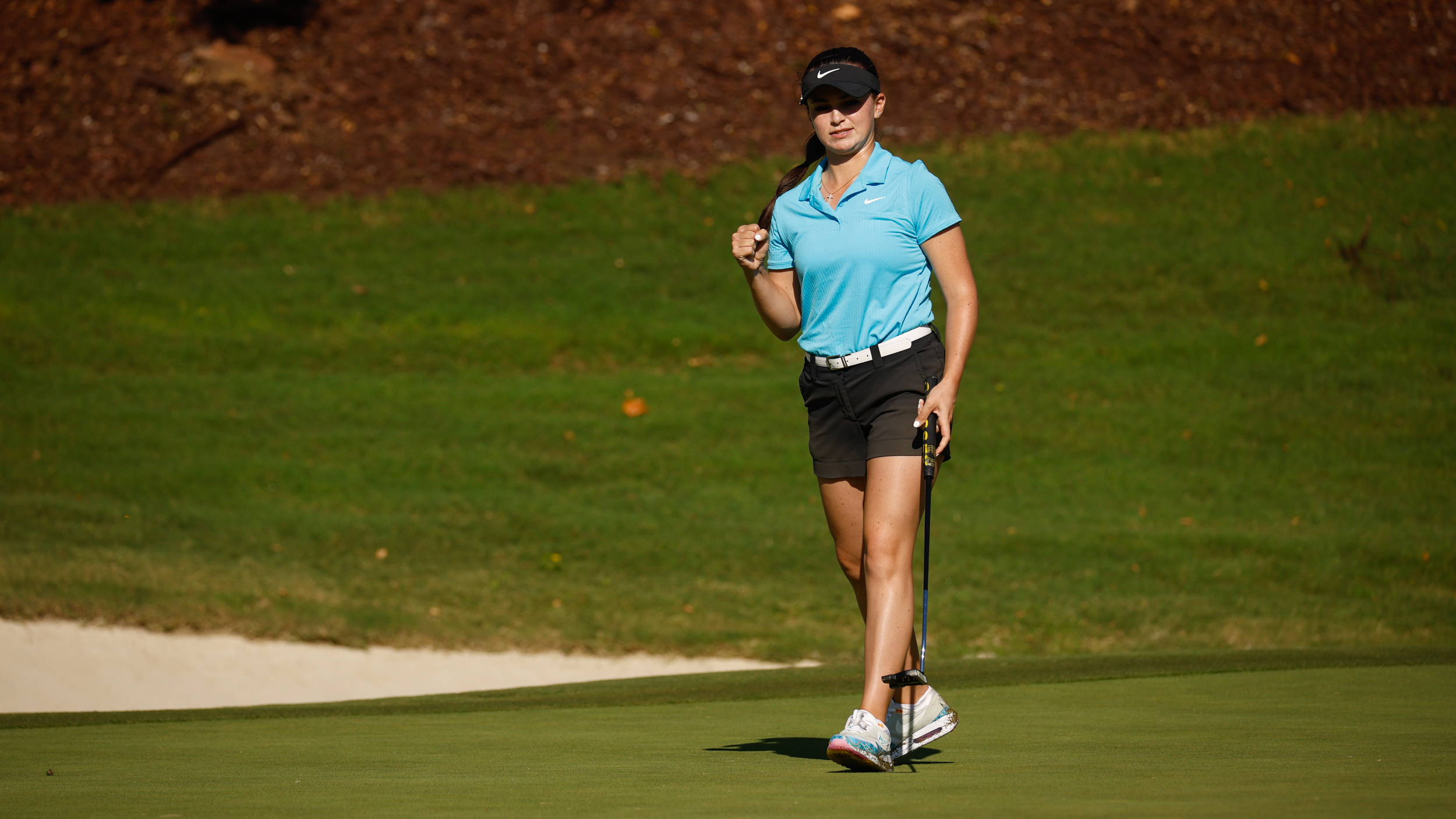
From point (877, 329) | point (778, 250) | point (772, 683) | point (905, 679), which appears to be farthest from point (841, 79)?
point (772, 683)

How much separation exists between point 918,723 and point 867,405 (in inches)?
36.2

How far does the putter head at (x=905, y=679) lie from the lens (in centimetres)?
366

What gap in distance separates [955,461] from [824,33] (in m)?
6.25

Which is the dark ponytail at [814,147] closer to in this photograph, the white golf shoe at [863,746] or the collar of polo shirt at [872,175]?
the collar of polo shirt at [872,175]

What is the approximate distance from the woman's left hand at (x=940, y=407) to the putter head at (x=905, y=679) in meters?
0.65

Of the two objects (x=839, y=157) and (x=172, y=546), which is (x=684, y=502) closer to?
(x=172, y=546)

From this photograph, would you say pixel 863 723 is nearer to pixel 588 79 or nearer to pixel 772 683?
pixel 772 683

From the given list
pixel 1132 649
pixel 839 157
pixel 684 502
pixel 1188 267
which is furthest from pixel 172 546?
pixel 1188 267

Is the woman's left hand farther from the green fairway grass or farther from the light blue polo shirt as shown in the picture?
the green fairway grass

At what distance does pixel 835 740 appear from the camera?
357 centimetres

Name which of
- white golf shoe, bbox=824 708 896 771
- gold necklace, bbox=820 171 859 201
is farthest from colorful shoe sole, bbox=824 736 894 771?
gold necklace, bbox=820 171 859 201

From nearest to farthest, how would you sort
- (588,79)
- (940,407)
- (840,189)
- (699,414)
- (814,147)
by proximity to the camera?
1. (940,407)
2. (840,189)
3. (814,147)
4. (699,414)
5. (588,79)

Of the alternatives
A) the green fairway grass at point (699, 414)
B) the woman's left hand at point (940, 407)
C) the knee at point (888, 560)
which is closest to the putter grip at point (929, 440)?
the woman's left hand at point (940, 407)

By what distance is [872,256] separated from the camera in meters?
3.95
